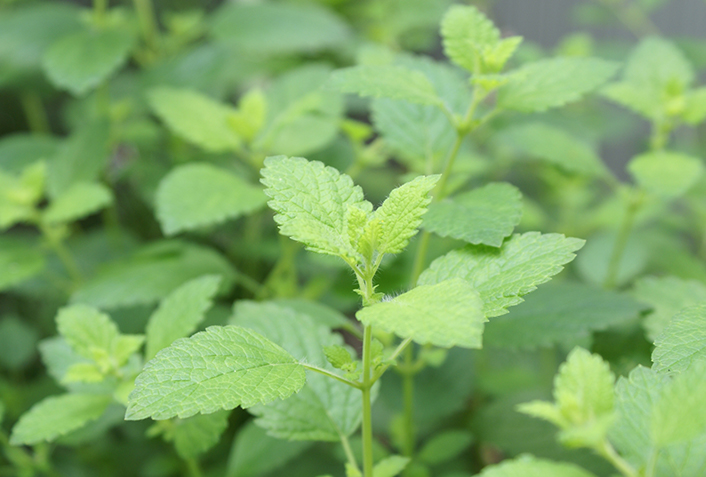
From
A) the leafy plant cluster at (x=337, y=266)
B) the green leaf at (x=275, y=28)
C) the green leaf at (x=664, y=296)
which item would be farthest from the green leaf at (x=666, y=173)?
the green leaf at (x=275, y=28)

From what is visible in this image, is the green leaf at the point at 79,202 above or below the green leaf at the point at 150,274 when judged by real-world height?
above

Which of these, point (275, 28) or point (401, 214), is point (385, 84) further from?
point (275, 28)

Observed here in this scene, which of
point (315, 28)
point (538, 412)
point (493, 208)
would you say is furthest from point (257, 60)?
point (538, 412)

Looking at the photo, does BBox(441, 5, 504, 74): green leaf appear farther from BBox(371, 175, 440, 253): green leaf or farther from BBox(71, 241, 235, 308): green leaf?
BBox(71, 241, 235, 308): green leaf

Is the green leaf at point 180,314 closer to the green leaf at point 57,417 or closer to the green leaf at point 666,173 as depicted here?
the green leaf at point 57,417

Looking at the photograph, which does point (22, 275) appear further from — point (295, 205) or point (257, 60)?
point (257, 60)

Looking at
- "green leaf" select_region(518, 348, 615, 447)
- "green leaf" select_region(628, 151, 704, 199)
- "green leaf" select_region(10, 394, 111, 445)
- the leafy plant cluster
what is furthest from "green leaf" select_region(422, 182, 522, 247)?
"green leaf" select_region(10, 394, 111, 445)
